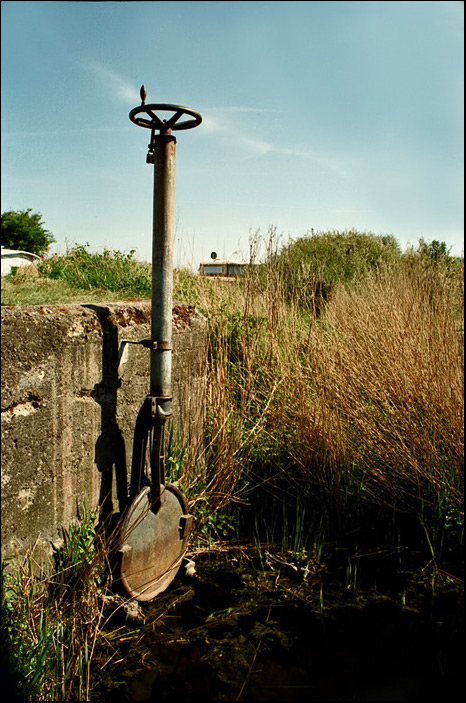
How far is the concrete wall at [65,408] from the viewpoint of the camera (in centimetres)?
261

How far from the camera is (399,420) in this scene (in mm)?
4117

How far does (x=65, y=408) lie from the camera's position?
292 cm

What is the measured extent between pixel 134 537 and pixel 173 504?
0.39 meters

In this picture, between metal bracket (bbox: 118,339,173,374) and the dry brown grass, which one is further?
the dry brown grass

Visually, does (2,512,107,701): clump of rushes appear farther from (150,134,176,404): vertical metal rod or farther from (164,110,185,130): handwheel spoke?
(164,110,185,130): handwheel spoke

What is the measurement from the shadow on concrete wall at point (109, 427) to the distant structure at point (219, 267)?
263cm

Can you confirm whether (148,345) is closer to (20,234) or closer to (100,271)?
(100,271)

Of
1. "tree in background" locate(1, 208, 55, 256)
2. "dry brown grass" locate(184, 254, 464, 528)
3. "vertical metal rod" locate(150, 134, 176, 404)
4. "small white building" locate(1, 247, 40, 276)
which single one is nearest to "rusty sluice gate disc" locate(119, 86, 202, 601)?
"vertical metal rod" locate(150, 134, 176, 404)

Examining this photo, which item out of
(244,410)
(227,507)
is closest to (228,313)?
→ (244,410)

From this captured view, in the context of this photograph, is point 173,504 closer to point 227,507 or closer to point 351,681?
point 227,507

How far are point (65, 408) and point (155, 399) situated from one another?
0.54 m

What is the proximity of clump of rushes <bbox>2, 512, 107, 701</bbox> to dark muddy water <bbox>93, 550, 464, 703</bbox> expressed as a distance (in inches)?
7.0

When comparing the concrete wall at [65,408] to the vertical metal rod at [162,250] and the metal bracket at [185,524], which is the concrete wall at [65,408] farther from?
the metal bracket at [185,524]

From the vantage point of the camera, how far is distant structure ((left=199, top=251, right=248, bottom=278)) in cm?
613
